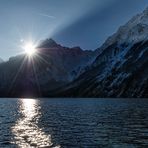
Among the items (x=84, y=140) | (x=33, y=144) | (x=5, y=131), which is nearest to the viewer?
(x=33, y=144)

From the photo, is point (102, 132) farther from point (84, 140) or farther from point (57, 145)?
point (57, 145)

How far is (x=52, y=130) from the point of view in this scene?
66938 millimetres

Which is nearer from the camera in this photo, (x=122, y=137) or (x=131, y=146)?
(x=131, y=146)

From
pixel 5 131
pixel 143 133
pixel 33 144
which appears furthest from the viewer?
pixel 5 131

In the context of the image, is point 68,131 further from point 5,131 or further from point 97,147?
point 97,147

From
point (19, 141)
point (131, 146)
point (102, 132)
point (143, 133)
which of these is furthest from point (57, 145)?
point (143, 133)

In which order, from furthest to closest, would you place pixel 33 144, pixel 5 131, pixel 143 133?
pixel 5 131 → pixel 143 133 → pixel 33 144

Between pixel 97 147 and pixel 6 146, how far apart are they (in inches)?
526

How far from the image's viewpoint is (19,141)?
5316 centimetres

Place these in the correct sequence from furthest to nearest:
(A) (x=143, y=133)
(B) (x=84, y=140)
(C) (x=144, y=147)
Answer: (A) (x=143, y=133) < (B) (x=84, y=140) < (C) (x=144, y=147)

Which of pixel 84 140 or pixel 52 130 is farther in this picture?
pixel 52 130

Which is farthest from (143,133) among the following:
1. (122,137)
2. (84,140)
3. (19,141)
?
(19,141)

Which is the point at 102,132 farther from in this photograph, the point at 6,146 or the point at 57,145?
the point at 6,146

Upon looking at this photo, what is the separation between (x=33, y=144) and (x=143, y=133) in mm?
21755
